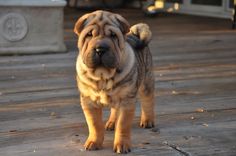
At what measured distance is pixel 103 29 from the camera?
3.33 m

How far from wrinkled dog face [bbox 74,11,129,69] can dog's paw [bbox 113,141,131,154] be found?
1.91ft

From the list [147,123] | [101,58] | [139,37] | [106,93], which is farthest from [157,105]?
[101,58]

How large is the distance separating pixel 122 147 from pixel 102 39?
80 centimetres

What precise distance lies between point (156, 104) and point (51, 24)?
3.26 metres

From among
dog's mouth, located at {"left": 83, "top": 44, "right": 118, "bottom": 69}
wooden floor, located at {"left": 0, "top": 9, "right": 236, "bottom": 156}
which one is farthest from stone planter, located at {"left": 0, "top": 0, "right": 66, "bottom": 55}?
dog's mouth, located at {"left": 83, "top": 44, "right": 118, "bottom": 69}

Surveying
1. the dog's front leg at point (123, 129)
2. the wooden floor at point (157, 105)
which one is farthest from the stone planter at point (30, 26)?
the dog's front leg at point (123, 129)

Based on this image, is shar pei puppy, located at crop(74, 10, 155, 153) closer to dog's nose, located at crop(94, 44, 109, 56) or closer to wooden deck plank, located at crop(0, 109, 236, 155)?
dog's nose, located at crop(94, 44, 109, 56)

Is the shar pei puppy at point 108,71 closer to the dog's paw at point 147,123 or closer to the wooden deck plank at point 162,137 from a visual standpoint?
the wooden deck plank at point 162,137

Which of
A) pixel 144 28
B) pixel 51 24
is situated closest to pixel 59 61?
pixel 51 24

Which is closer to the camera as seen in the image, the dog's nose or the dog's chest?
the dog's nose

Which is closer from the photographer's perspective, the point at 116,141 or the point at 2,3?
the point at 116,141

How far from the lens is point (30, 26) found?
774 centimetres

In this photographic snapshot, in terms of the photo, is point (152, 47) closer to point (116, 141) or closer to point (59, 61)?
point (59, 61)

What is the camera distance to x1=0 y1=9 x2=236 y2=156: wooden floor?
3836 millimetres
